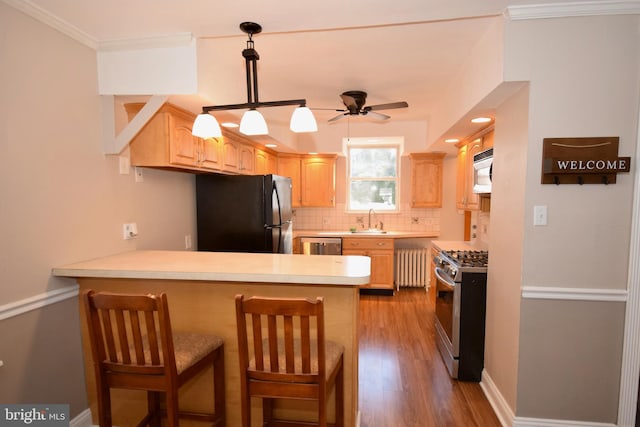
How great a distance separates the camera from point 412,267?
4.93m

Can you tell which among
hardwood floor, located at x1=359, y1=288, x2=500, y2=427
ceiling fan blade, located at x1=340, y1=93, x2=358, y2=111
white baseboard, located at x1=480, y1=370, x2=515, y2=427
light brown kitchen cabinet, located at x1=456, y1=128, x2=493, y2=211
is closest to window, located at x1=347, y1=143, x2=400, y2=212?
light brown kitchen cabinet, located at x1=456, y1=128, x2=493, y2=211

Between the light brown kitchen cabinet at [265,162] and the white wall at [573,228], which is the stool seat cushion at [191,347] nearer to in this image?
the white wall at [573,228]

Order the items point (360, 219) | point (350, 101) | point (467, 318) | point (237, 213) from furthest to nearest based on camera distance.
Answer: point (360, 219)
point (350, 101)
point (237, 213)
point (467, 318)

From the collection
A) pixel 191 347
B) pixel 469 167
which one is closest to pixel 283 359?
pixel 191 347

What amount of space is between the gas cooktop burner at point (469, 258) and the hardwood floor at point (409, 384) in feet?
3.05

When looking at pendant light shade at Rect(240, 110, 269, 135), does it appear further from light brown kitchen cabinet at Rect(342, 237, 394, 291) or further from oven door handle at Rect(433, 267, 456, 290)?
light brown kitchen cabinet at Rect(342, 237, 394, 291)

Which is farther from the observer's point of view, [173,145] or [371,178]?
[371,178]

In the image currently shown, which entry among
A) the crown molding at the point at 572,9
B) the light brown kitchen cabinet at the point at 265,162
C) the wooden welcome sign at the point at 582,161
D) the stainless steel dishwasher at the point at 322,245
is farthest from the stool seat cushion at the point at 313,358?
the stainless steel dishwasher at the point at 322,245

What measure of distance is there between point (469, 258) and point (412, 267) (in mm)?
2218

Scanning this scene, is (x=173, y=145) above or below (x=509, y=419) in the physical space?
above

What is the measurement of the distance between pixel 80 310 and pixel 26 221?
0.64 meters

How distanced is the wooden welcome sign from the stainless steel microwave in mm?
727

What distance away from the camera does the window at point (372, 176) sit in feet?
17.3

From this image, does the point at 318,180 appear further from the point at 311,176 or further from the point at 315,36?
the point at 315,36
